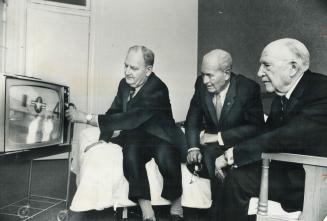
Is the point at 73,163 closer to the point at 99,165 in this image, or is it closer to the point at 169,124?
the point at 99,165

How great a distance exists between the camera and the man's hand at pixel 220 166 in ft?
4.93

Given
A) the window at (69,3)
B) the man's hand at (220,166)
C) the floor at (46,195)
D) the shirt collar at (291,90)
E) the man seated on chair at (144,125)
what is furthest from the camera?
the window at (69,3)

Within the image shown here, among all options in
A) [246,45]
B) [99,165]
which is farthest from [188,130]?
[246,45]

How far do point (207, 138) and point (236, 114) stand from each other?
0.18 m

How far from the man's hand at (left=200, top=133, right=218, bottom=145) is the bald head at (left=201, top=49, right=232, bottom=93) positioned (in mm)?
220

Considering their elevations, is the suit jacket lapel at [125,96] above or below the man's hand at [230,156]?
above

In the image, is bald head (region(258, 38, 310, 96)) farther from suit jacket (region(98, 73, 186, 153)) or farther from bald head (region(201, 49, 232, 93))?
suit jacket (region(98, 73, 186, 153))

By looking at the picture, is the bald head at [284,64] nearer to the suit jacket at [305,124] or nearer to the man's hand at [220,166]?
the suit jacket at [305,124]

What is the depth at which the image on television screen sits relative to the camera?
132 cm

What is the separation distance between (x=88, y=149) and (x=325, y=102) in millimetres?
1080

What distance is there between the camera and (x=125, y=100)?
1.76 meters

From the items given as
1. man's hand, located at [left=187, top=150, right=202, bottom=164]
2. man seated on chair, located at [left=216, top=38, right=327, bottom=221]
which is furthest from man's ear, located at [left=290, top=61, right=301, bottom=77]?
man's hand, located at [left=187, top=150, right=202, bottom=164]

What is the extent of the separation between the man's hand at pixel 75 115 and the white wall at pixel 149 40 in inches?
5.5

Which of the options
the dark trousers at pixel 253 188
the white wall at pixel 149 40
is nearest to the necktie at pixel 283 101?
the dark trousers at pixel 253 188
